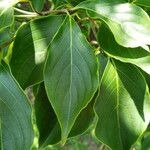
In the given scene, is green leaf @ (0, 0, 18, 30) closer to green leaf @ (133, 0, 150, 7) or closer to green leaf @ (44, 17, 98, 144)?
green leaf @ (44, 17, 98, 144)

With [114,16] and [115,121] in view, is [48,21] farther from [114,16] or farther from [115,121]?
[115,121]

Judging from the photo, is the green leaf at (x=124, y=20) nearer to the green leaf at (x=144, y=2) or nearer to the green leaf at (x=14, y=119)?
the green leaf at (x=144, y=2)

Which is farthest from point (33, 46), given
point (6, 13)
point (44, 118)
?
point (44, 118)

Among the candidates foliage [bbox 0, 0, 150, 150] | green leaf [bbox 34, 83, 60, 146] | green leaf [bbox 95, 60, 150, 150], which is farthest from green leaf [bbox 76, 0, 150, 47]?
green leaf [bbox 34, 83, 60, 146]

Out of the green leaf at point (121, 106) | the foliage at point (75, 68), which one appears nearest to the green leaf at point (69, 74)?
the foliage at point (75, 68)

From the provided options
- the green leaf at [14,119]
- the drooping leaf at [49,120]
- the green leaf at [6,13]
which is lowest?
the drooping leaf at [49,120]

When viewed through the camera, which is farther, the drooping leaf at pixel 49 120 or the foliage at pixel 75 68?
the drooping leaf at pixel 49 120

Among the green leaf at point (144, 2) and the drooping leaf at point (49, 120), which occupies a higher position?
the green leaf at point (144, 2)

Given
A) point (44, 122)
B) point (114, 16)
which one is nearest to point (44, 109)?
point (44, 122)
